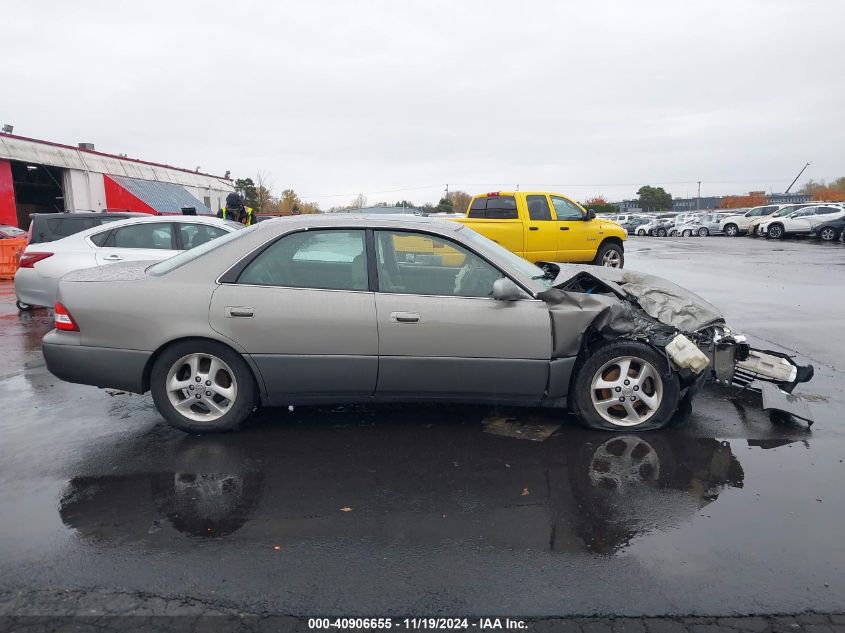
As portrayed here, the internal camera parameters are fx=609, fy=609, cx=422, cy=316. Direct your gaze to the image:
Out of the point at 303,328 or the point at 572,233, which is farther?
the point at 572,233

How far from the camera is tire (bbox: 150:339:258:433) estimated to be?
4.27m

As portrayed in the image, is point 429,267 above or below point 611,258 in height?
above

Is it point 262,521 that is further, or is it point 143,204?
point 143,204

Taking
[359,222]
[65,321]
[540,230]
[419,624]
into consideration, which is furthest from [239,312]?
[540,230]

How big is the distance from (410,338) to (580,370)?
1.24 meters

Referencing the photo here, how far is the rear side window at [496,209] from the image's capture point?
1398cm

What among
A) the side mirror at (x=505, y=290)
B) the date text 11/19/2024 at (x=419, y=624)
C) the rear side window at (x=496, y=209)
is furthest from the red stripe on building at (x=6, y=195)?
the date text 11/19/2024 at (x=419, y=624)

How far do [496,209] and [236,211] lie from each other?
580 centimetres

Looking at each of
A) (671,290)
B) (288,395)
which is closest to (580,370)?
(671,290)

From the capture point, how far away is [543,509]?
132 inches

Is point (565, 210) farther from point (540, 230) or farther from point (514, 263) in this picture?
point (514, 263)

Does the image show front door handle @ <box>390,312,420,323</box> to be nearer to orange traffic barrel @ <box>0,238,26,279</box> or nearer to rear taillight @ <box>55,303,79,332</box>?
rear taillight @ <box>55,303,79,332</box>

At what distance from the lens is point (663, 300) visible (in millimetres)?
4758

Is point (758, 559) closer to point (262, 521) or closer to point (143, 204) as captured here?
point (262, 521)
